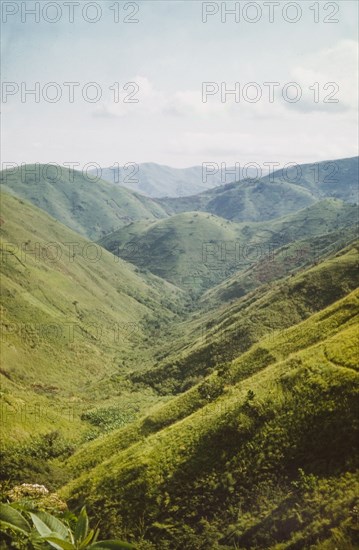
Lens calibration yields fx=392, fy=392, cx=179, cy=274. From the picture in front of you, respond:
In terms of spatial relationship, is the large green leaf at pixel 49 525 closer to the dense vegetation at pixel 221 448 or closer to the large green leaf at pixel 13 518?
the dense vegetation at pixel 221 448

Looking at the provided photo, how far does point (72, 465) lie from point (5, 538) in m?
32.5

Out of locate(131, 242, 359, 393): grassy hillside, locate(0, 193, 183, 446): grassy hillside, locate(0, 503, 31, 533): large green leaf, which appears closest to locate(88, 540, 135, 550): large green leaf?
locate(0, 503, 31, 533): large green leaf

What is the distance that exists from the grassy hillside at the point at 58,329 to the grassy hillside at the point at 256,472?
86.5ft

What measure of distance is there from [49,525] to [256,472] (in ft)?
49.8

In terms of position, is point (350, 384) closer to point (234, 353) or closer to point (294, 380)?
point (294, 380)

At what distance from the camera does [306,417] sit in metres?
20.7

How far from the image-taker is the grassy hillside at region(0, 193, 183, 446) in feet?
225

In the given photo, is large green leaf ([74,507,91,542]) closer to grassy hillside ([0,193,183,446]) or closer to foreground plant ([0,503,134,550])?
foreground plant ([0,503,134,550])

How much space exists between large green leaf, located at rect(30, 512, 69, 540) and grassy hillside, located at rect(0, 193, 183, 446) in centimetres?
4231

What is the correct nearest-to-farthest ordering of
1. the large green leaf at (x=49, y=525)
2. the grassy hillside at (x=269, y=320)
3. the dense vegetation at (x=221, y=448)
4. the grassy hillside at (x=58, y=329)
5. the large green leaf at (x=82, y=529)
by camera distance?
the large green leaf at (x=49, y=525) → the large green leaf at (x=82, y=529) → the dense vegetation at (x=221, y=448) → the grassy hillside at (x=269, y=320) → the grassy hillside at (x=58, y=329)

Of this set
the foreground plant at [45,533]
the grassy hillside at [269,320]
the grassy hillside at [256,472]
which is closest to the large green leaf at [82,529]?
the foreground plant at [45,533]

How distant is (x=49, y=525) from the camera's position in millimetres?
6836

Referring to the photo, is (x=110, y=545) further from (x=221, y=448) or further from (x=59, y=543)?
(x=221, y=448)

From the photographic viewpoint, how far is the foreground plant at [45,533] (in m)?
6.30
